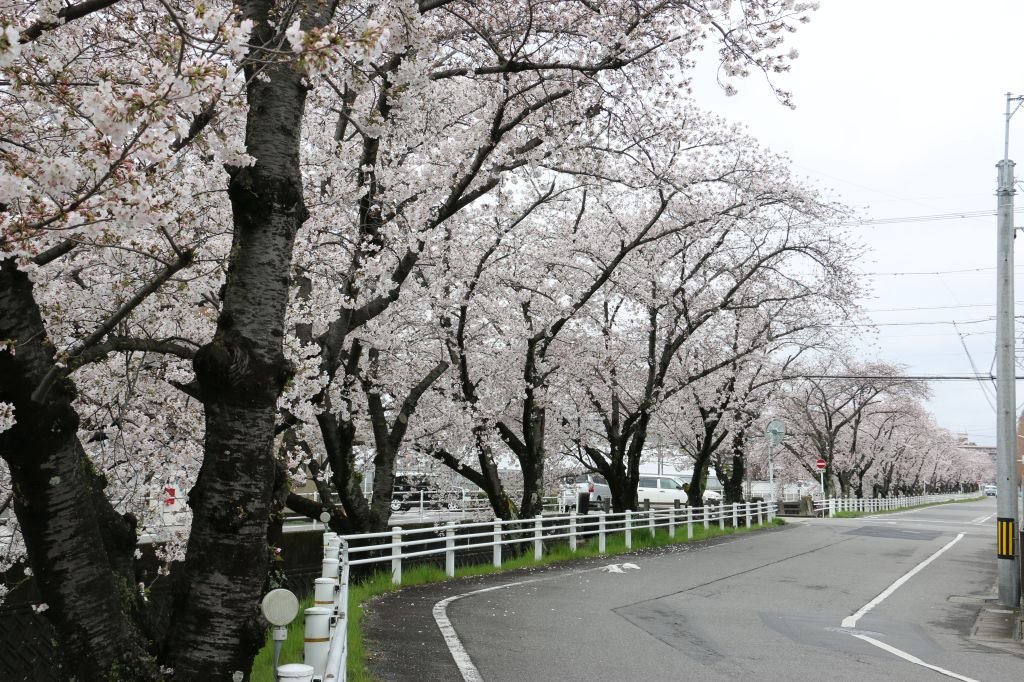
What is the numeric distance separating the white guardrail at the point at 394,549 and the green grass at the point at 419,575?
0.24 meters

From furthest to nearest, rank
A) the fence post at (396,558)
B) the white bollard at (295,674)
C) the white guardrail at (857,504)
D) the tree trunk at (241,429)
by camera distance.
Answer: the white guardrail at (857,504) < the fence post at (396,558) < the tree trunk at (241,429) < the white bollard at (295,674)

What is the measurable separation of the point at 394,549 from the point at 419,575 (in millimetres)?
1112

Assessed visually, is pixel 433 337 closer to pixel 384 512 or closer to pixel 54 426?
pixel 384 512

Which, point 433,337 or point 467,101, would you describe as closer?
point 467,101

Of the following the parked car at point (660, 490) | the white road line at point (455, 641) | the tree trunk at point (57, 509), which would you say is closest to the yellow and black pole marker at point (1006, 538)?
the white road line at point (455, 641)

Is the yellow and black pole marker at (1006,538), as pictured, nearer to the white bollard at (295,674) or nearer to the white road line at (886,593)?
the white road line at (886,593)

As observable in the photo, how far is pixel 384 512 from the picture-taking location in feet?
58.4

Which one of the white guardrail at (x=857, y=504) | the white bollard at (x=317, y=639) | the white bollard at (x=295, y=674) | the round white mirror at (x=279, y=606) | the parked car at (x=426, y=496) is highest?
the round white mirror at (x=279, y=606)

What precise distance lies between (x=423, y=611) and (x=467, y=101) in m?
8.56

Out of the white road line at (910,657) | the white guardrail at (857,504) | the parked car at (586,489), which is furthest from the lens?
the white guardrail at (857,504)

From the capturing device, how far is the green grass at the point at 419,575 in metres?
8.48

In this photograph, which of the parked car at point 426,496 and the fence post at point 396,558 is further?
the parked car at point 426,496

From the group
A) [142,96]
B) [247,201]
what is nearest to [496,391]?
[247,201]

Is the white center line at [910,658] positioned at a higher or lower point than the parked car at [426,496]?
higher
